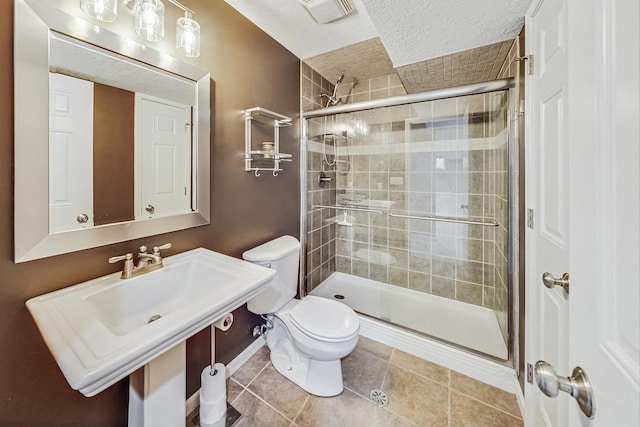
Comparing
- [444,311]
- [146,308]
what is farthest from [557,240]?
[146,308]

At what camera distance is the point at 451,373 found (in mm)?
1590

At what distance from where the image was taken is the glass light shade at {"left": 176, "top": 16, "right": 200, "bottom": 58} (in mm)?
1173

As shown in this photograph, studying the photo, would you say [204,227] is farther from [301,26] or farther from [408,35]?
[408,35]

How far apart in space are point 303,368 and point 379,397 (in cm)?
48

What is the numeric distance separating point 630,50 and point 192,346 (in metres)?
1.81

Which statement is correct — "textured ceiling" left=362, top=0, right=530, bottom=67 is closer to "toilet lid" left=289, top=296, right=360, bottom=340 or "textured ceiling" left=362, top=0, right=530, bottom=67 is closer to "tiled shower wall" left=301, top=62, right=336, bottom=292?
"tiled shower wall" left=301, top=62, right=336, bottom=292

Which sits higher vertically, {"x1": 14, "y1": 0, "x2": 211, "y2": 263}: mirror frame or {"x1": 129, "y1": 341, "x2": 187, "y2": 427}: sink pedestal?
{"x1": 14, "y1": 0, "x2": 211, "y2": 263}: mirror frame

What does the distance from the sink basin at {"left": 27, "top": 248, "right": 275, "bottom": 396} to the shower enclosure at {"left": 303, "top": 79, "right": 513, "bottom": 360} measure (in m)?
1.19

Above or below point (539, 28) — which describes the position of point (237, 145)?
below

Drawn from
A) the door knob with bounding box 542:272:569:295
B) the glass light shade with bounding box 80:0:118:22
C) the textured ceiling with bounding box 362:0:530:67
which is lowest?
the door knob with bounding box 542:272:569:295

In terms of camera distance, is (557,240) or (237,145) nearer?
(557,240)

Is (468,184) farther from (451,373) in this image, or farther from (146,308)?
(146,308)

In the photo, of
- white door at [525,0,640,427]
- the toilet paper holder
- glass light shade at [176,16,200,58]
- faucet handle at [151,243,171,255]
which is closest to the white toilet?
the toilet paper holder

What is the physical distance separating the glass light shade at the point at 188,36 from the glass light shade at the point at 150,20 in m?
0.10
